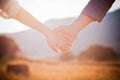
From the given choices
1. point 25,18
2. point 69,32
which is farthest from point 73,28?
point 25,18

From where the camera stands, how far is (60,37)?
1709mm

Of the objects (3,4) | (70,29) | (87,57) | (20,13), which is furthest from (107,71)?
(3,4)

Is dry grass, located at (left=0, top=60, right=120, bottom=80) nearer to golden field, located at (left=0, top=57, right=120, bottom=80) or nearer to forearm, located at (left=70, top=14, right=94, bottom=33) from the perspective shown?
golden field, located at (left=0, top=57, right=120, bottom=80)

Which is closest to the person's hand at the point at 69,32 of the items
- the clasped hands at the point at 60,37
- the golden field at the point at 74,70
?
the clasped hands at the point at 60,37

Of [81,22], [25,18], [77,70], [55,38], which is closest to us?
[25,18]

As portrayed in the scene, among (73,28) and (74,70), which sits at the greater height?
(73,28)

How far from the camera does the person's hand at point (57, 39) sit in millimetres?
1701

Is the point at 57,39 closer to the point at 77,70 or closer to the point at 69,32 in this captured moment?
the point at 69,32

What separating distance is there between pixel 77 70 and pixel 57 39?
0.38m

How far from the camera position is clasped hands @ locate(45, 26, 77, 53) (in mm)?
1699

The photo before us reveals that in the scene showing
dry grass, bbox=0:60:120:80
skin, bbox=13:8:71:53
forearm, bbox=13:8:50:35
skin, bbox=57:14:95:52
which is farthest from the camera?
dry grass, bbox=0:60:120:80

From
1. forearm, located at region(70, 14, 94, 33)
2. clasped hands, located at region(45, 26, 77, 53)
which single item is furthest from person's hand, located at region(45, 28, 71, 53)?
forearm, located at region(70, 14, 94, 33)

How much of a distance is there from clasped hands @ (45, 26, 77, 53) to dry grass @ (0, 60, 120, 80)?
219 millimetres

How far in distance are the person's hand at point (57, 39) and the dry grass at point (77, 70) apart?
21 centimetres
